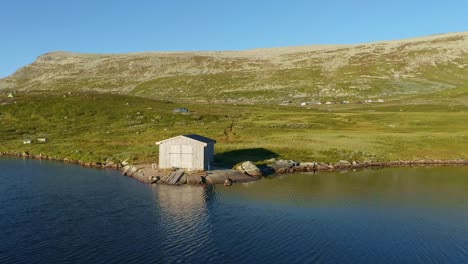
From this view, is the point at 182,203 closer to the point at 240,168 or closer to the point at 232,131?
the point at 240,168

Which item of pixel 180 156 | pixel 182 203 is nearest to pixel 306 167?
pixel 180 156

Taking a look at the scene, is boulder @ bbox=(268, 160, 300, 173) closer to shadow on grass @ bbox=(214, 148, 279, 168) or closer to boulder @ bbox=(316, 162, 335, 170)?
boulder @ bbox=(316, 162, 335, 170)

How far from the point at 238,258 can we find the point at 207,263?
9.91 ft

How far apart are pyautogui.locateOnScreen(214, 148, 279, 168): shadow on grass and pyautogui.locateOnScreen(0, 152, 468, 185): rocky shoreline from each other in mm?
4626

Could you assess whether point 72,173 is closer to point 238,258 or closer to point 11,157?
point 11,157

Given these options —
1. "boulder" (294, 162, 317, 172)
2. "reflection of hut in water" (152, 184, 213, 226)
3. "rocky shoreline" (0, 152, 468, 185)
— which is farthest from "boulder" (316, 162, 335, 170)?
"reflection of hut in water" (152, 184, 213, 226)

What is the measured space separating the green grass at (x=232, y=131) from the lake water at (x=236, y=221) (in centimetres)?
2024

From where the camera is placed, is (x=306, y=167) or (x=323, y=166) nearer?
(x=306, y=167)

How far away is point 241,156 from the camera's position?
8950 cm

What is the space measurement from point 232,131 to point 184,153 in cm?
4364

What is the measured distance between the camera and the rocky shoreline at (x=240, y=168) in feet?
229

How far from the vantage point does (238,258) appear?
36938 mm

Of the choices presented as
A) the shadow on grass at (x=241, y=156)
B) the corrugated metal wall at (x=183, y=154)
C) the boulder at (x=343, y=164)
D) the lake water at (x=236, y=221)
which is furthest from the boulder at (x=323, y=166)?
the corrugated metal wall at (x=183, y=154)

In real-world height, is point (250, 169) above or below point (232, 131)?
below
